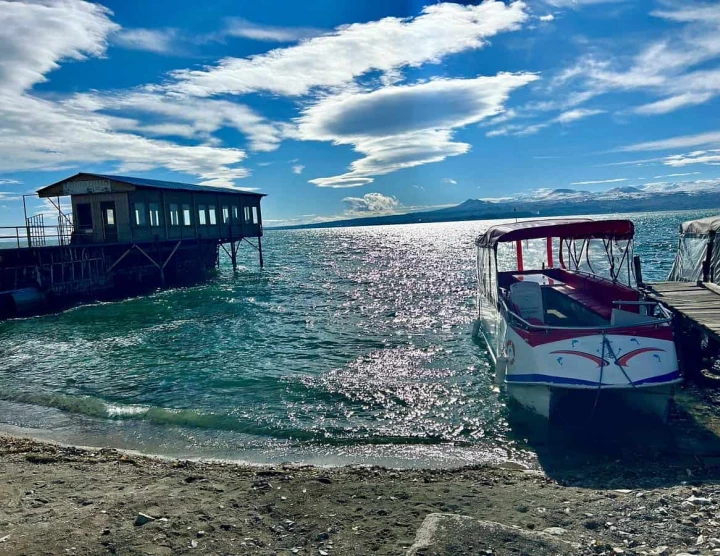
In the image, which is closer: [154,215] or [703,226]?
[703,226]

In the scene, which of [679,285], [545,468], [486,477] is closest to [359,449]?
[486,477]

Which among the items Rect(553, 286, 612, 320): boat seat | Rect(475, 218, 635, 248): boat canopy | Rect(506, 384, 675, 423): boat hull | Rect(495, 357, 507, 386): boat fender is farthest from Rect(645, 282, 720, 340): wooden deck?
Rect(495, 357, 507, 386): boat fender

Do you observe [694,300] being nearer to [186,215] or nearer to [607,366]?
[607,366]

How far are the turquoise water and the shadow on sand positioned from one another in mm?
770

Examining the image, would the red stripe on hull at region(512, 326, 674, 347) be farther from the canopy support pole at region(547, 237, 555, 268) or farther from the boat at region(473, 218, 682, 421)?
the canopy support pole at region(547, 237, 555, 268)

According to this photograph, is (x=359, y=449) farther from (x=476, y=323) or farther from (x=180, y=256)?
(x=180, y=256)

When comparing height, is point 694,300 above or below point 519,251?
below

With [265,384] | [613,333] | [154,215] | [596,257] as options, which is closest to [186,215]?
[154,215]

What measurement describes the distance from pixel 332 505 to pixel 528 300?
8.59 meters

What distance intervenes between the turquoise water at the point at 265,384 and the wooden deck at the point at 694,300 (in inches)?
190

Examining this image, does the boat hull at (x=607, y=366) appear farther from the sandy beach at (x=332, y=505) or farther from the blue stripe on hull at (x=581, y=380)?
the sandy beach at (x=332, y=505)

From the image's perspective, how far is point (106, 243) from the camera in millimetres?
32969

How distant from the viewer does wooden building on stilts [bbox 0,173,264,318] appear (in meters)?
29.3

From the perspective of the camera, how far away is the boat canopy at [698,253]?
17359 millimetres
